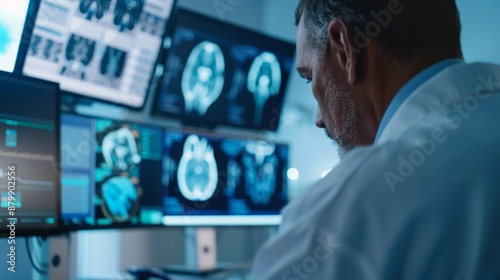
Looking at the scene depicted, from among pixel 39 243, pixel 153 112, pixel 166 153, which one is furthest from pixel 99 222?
pixel 153 112

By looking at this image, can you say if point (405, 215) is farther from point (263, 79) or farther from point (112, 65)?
point (263, 79)

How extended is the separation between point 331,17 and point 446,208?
419mm

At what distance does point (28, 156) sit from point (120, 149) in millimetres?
491

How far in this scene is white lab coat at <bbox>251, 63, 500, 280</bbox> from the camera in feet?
2.15

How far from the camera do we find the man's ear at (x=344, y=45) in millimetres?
920

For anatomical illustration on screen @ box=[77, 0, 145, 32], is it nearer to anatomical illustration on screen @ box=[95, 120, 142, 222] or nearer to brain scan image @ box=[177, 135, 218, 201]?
anatomical illustration on screen @ box=[95, 120, 142, 222]

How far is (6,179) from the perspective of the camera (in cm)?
123

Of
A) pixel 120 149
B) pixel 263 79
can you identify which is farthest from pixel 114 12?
pixel 263 79

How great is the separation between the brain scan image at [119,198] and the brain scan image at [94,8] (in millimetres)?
484

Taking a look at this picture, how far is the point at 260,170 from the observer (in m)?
2.35

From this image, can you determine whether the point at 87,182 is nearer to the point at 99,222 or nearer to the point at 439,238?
the point at 99,222

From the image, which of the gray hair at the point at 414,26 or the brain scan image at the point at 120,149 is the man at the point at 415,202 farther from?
the brain scan image at the point at 120,149

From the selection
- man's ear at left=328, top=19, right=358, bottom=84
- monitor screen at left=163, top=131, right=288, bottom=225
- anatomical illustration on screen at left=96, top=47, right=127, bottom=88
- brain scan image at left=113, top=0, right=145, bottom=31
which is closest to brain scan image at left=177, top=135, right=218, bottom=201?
monitor screen at left=163, top=131, right=288, bottom=225

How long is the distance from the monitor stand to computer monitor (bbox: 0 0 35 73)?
951mm
